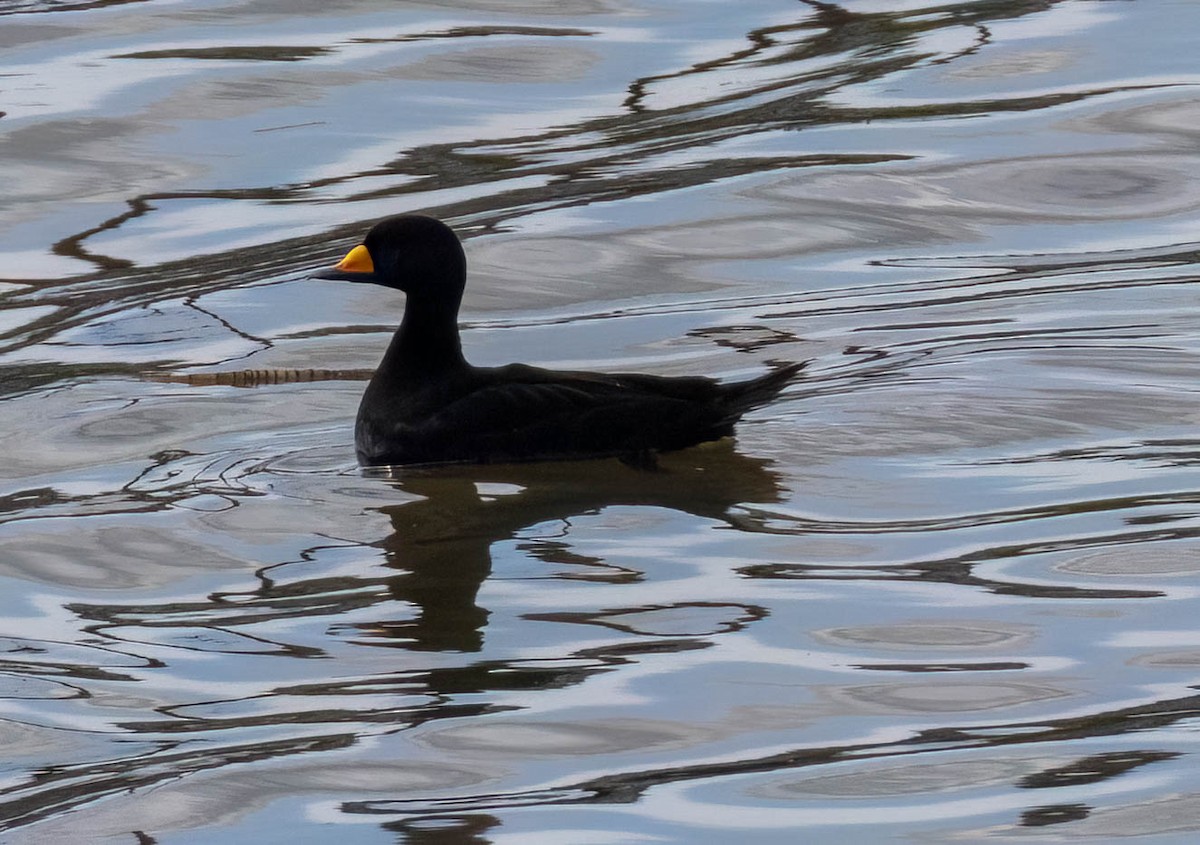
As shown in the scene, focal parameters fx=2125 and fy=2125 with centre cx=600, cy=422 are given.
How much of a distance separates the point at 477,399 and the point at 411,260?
0.66 metres

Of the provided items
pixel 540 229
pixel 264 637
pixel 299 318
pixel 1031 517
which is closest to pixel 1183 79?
pixel 540 229

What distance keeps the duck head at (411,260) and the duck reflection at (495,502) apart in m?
0.77

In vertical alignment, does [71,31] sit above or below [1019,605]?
above

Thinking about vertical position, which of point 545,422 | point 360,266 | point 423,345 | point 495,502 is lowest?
point 495,502

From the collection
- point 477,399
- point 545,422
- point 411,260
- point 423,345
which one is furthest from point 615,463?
point 411,260

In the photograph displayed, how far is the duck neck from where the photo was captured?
26.0 feet

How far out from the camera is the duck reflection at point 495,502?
248 inches

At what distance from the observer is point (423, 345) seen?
7961mm

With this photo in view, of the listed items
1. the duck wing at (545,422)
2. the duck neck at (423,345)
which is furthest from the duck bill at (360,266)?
the duck wing at (545,422)

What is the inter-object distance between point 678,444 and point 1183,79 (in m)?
6.73

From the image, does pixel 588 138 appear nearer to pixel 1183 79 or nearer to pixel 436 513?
pixel 1183 79

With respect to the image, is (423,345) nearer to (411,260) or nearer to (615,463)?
(411,260)

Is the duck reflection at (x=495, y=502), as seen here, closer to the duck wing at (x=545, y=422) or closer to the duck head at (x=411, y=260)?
the duck wing at (x=545, y=422)

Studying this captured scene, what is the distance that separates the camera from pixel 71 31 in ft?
50.7
